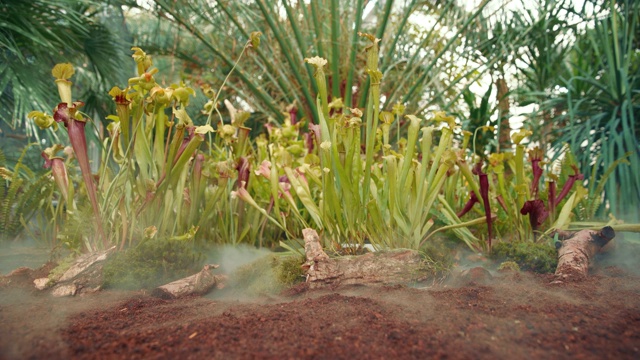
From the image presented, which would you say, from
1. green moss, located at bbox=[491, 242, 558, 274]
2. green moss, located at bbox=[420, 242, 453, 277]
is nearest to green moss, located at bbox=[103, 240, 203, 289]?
green moss, located at bbox=[420, 242, 453, 277]

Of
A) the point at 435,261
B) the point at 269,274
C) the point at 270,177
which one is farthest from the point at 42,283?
the point at 435,261

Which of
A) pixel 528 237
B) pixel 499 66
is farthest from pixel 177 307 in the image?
pixel 499 66

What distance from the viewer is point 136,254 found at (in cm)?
159

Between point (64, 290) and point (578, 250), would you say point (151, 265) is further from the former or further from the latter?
point (578, 250)

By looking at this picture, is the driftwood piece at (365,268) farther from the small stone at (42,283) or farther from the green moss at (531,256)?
the small stone at (42,283)

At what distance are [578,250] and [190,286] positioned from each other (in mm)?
1311

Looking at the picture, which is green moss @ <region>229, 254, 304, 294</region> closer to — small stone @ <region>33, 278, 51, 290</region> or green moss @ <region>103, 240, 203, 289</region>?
green moss @ <region>103, 240, 203, 289</region>

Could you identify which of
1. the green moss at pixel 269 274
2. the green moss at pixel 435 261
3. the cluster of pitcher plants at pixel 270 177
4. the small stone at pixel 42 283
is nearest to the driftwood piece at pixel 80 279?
the small stone at pixel 42 283

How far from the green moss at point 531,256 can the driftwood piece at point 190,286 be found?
3.51ft

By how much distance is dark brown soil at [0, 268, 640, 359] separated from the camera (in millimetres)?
A: 836

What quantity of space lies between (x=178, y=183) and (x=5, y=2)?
1992 mm

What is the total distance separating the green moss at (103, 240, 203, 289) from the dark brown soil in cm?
16

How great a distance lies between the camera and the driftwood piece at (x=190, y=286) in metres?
1.43

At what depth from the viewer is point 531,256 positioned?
5.44ft
